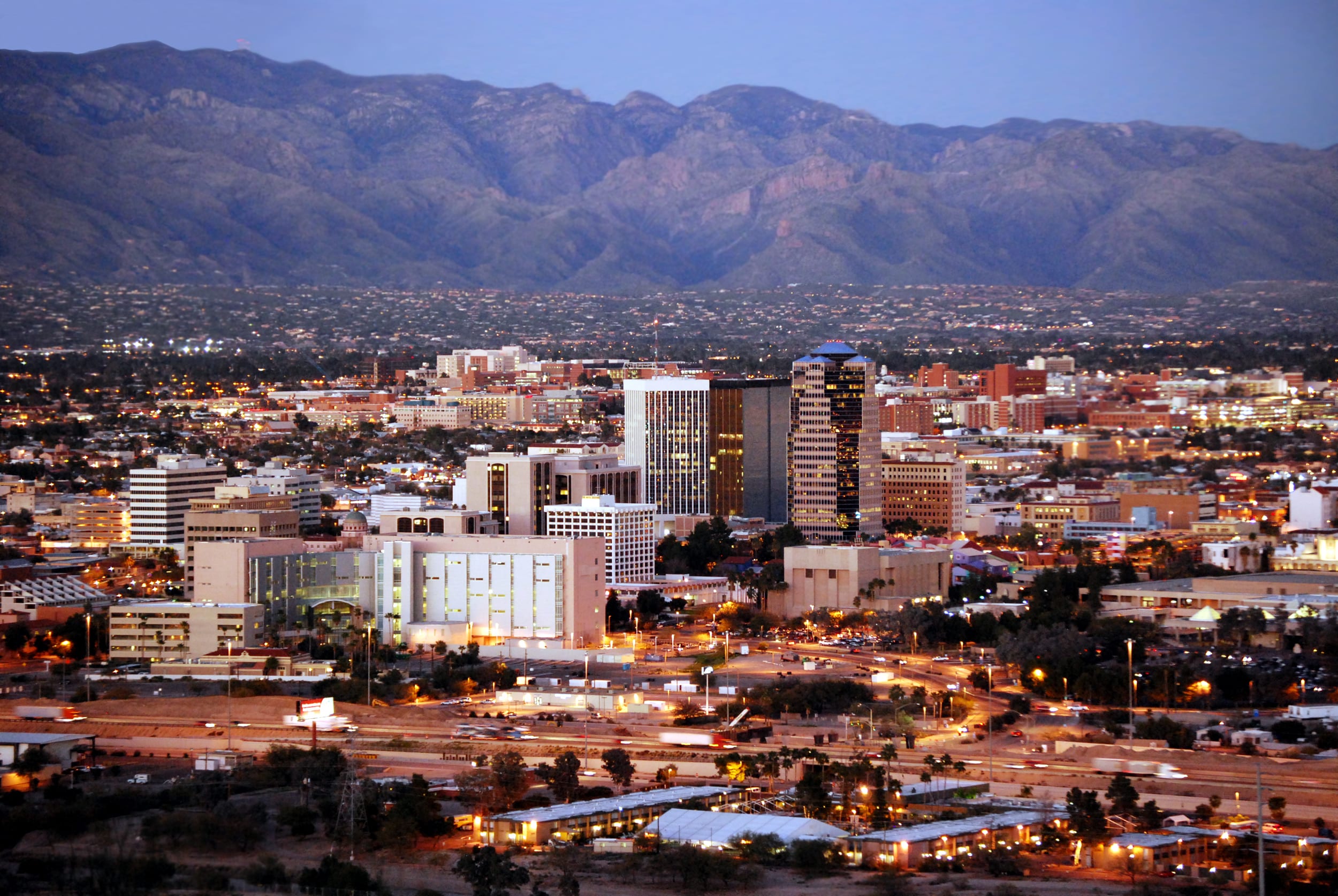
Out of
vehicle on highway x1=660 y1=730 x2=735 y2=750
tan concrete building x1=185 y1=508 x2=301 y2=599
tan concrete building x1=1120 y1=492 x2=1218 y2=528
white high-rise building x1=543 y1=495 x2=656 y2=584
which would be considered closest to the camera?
vehicle on highway x1=660 y1=730 x2=735 y2=750

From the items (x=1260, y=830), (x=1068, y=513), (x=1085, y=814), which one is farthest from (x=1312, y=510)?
(x=1260, y=830)

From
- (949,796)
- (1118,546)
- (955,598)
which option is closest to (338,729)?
(949,796)

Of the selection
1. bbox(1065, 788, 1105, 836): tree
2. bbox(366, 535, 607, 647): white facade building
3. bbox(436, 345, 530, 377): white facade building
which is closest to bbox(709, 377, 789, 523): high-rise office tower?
bbox(366, 535, 607, 647): white facade building

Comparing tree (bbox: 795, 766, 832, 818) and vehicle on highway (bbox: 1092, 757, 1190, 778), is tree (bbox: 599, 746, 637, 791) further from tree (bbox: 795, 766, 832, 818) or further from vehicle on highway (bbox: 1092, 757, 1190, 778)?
vehicle on highway (bbox: 1092, 757, 1190, 778)

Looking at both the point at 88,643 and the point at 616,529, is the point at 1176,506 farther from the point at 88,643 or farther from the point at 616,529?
the point at 88,643

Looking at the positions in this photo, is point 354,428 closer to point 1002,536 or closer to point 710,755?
point 1002,536
